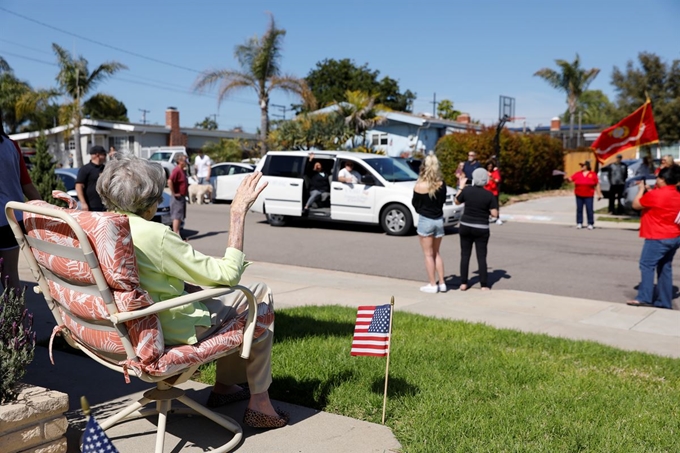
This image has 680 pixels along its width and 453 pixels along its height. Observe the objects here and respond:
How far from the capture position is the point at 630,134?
19.6 meters

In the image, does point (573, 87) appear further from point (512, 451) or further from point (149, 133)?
point (512, 451)

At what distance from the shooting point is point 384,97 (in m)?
65.4

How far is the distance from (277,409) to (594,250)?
11.2 m

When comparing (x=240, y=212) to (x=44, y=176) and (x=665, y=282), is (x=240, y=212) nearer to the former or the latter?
(x=665, y=282)

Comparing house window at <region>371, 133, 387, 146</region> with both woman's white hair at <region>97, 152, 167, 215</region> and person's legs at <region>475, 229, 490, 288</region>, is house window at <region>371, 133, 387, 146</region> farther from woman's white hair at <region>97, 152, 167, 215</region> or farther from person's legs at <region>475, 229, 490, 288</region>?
woman's white hair at <region>97, 152, 167, 215</region>

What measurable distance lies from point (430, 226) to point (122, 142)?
122ft

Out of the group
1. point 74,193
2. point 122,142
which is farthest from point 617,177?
point 122,142

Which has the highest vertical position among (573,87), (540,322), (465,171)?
(573,87)

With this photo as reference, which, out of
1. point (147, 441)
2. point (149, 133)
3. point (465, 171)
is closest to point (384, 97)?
point (149, 133)

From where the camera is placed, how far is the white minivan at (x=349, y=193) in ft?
53.2

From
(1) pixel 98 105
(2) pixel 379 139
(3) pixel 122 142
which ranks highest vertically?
(1) pixel 98 105

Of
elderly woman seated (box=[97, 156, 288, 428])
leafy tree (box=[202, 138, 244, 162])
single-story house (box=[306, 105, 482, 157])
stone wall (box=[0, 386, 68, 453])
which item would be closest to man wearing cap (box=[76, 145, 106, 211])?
elderly woman seated (box=[97, 156, 288, 428])

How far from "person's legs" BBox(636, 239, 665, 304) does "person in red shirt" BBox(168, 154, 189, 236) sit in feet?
29.6

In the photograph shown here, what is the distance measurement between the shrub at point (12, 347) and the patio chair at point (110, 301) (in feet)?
0.57
